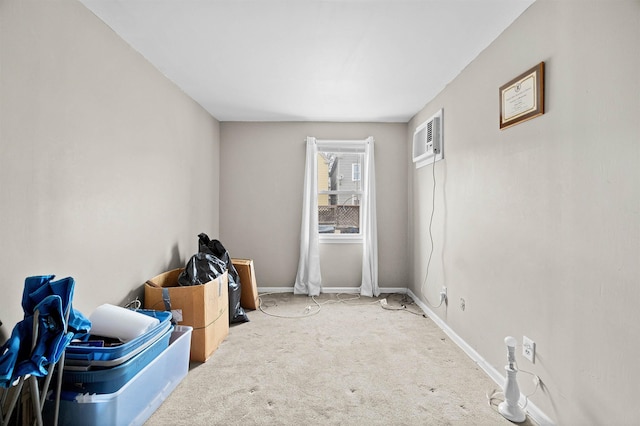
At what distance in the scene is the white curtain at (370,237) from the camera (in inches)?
168

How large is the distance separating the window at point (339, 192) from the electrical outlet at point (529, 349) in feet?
8.92

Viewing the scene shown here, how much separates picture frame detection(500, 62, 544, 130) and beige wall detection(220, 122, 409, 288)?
232 cm

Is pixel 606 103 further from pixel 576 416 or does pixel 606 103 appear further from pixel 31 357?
pixel 31 357

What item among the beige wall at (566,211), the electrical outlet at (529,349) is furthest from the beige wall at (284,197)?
the electrical outlet at (529,349)

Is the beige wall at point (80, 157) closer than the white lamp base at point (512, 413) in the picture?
Yes

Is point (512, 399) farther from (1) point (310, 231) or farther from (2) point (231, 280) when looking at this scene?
(1) point (310, 231)

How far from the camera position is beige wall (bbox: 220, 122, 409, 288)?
4406mm

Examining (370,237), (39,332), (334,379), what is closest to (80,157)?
(39,332)

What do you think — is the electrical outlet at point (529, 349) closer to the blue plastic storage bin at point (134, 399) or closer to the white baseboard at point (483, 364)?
the white baseboard at point (483, 364)

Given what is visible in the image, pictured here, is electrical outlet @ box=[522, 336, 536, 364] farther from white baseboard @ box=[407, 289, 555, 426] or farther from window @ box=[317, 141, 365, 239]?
window @ box=[317, 141, 365, 239]

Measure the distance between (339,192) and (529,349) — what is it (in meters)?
3.02

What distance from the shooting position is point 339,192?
4.52 m

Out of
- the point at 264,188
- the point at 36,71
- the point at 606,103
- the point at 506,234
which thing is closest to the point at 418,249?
the point at 506,234

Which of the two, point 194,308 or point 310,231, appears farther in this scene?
point 310,231
